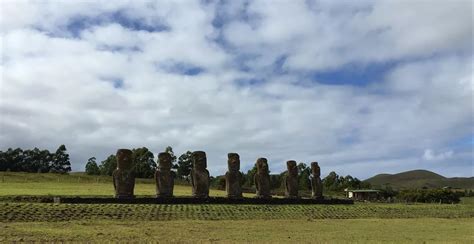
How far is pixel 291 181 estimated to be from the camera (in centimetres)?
4738

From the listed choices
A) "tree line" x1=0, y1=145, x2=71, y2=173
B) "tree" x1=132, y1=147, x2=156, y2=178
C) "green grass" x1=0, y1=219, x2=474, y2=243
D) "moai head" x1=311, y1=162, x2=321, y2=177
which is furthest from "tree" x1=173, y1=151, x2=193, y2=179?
"green grass" x1=0, y1=219, x2=474, y2=243

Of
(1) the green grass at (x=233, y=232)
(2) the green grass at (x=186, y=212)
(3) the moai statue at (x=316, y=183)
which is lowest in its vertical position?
(1) the green grass at (x=233, y=232)

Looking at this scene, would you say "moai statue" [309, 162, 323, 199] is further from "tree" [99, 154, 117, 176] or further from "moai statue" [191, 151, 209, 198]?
"tree" [99, 154, 117, 176]

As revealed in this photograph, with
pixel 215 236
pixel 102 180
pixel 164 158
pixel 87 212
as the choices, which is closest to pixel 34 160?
pixel 102 180

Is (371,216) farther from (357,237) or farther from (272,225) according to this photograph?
(357,237)

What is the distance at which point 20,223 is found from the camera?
23.9m

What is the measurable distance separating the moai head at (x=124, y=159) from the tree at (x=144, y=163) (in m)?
66.1

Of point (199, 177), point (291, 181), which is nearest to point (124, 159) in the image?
point (199, 177)

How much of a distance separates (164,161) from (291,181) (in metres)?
12.4

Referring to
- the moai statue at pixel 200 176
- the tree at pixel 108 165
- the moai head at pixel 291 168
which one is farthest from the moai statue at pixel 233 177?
the tree at pixel 108 165

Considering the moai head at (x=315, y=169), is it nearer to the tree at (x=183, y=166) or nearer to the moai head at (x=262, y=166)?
the moai head at (x=262, y=166)

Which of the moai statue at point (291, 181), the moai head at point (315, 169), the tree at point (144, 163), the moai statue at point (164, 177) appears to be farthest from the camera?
the tree at point (144, 163)

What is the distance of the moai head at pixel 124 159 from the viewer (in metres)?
38.9

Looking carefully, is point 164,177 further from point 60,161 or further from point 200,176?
point 60,161
